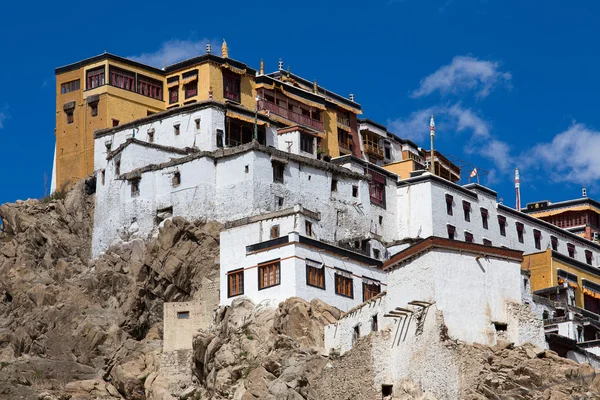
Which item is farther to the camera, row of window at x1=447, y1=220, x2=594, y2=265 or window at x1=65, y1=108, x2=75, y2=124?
window at x1=65, y1=108, x2=75, y2=124

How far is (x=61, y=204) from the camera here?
9875cm

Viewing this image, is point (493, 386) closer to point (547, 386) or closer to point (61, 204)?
point (547, 386)

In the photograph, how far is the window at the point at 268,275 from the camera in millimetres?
78281

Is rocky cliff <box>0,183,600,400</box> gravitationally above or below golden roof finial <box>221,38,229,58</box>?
below

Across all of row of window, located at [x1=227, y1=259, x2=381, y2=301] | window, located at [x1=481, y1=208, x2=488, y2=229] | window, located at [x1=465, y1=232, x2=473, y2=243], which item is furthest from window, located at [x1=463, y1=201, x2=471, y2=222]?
row of window, located at [x1=227, y1=259, x2=381, y2=301]

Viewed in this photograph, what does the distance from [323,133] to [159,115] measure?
1445 cm

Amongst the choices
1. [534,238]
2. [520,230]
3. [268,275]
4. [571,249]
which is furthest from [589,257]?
[268,275]

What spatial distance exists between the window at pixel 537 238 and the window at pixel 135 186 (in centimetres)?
3258

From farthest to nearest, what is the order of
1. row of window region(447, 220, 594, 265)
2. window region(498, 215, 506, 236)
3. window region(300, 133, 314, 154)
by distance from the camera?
window region(498, 215, 506, 236)
window region(300, 133, 314, 154)
row of window region(447, 220, 594, 265)

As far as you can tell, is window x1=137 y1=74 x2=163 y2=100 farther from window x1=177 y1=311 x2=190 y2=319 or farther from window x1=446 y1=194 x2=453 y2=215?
window x1=177 y1=311 x2=190 y2=319

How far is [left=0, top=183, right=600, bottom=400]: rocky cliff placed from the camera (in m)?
58.9

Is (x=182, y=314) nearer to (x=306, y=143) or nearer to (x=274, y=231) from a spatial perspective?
(x=274, y=231)

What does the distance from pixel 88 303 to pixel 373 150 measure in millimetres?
33298

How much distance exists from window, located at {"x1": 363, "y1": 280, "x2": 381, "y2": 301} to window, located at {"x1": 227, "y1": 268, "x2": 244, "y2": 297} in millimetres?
7274
